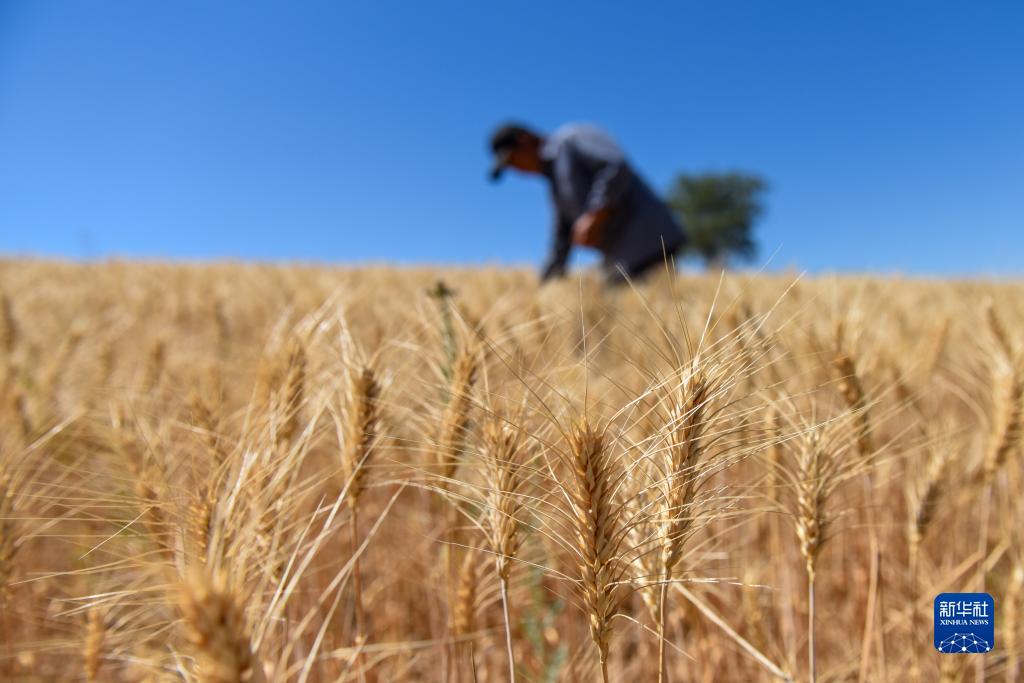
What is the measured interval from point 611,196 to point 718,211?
2867cm

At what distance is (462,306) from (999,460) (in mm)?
1296

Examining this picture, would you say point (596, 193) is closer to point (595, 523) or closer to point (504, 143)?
point (504, 143)

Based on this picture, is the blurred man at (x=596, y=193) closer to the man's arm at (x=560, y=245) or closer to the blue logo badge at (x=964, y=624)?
the man's arm at (x=560, y=245)

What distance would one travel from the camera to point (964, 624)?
102 centimetres

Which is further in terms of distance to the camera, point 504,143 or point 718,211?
point 718,211

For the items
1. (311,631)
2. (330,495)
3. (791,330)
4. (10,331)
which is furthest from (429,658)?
(10,331)

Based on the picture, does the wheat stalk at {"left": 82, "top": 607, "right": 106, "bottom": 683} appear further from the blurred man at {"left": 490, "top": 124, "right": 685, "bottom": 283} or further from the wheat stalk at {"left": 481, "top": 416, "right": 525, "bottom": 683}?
the blurred man at {"left": 490, "top": 124, "right": 685, "bottom": 283}

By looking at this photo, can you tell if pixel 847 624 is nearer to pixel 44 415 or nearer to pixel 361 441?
pixel 361 441

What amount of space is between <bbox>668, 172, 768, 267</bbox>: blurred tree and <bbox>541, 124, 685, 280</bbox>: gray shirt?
2636 centimetres

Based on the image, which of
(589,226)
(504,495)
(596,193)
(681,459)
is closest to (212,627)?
(504,495)

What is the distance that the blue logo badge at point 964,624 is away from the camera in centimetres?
100

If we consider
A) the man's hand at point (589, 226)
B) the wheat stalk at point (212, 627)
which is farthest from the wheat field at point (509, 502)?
the man's hand at point (589, 226)

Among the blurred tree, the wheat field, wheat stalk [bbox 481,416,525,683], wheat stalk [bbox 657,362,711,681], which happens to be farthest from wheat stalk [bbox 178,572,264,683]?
the blurred tree

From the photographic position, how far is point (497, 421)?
717 mm
